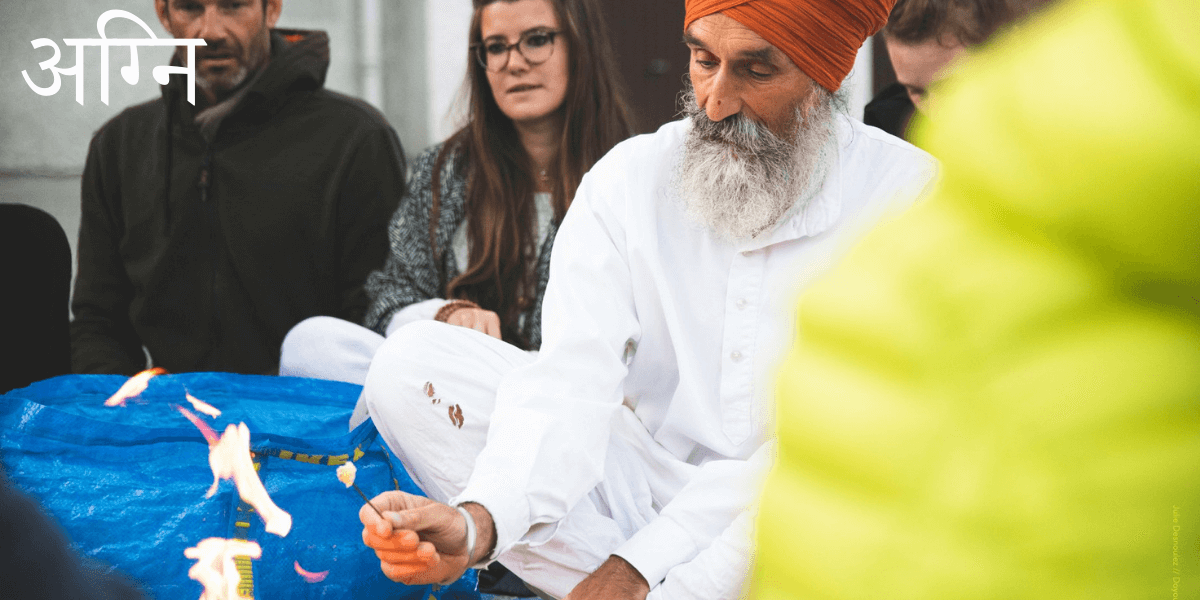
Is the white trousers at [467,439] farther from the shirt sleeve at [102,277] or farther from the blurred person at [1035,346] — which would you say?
the shirt sleeve at [102,277]

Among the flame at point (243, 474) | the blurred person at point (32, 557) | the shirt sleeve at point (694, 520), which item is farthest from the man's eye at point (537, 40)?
the blurred person at point (32, 557)

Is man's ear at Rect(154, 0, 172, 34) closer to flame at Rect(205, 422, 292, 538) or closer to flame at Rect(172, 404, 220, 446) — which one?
flame at Rect(172, 404, 220, 446)

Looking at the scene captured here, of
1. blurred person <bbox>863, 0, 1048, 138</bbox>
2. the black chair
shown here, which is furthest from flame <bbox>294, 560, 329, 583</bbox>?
blurred person <bbox>863, 0, 1048, 138</bbox>

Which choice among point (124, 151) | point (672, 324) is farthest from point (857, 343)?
point (124, 151)

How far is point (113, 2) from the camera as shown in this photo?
4.16m

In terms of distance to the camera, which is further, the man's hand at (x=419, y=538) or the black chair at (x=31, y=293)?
the black chair at (x=31, y=293)

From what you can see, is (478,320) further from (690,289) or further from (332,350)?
(690,289)

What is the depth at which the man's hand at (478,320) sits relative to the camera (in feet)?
8.32

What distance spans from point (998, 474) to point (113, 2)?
4.56m

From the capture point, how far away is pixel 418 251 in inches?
115

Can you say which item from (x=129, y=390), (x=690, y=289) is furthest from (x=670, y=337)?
(x=129, y=390)

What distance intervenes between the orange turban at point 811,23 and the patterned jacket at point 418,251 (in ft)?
3.42

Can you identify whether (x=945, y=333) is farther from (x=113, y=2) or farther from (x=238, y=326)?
(x=113, y=2)

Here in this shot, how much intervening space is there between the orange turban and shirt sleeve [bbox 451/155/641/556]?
396 millimetres
